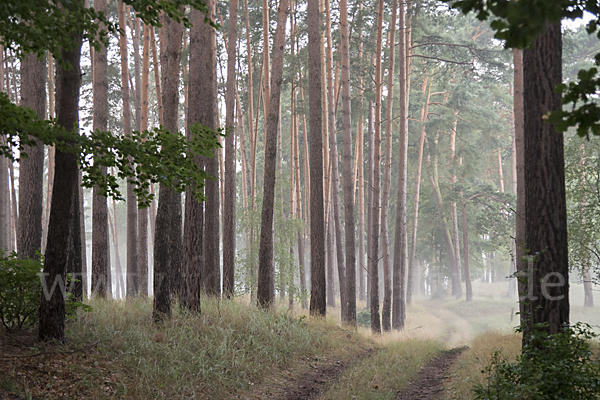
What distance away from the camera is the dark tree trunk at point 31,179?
32.3 feet

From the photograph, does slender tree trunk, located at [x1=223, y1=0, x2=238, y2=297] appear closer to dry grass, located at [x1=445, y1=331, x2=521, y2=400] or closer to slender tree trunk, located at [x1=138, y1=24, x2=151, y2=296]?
slender tree trunk, located at [x1=138, y1=24, x2=151, y2=296]

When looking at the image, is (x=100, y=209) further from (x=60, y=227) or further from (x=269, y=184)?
(x=60, y=227)

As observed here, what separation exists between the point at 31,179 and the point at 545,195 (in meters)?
9.74

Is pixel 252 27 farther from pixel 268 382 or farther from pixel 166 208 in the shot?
pixel 268 382

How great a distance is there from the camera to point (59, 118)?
612 cm

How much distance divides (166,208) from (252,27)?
1379cm

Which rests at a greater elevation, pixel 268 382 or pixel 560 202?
pixel 560 202

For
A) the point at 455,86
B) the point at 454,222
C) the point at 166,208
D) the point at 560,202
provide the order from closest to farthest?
the point at 560,202
the point at 166,208
the point at 455,86
the point at 454,222

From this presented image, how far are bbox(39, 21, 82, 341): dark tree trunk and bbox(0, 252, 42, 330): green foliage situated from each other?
194 mm

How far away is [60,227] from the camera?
612 cm

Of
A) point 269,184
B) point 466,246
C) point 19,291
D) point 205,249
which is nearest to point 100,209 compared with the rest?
point 205,249

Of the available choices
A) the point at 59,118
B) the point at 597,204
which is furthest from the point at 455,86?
the point at 59,118

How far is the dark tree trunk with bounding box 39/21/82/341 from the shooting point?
611cm

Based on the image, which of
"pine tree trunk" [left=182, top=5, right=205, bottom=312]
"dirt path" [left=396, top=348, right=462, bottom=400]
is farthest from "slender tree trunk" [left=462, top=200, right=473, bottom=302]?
"pine tree trunk" [left=182, top=5, right=205, bottom=312]
